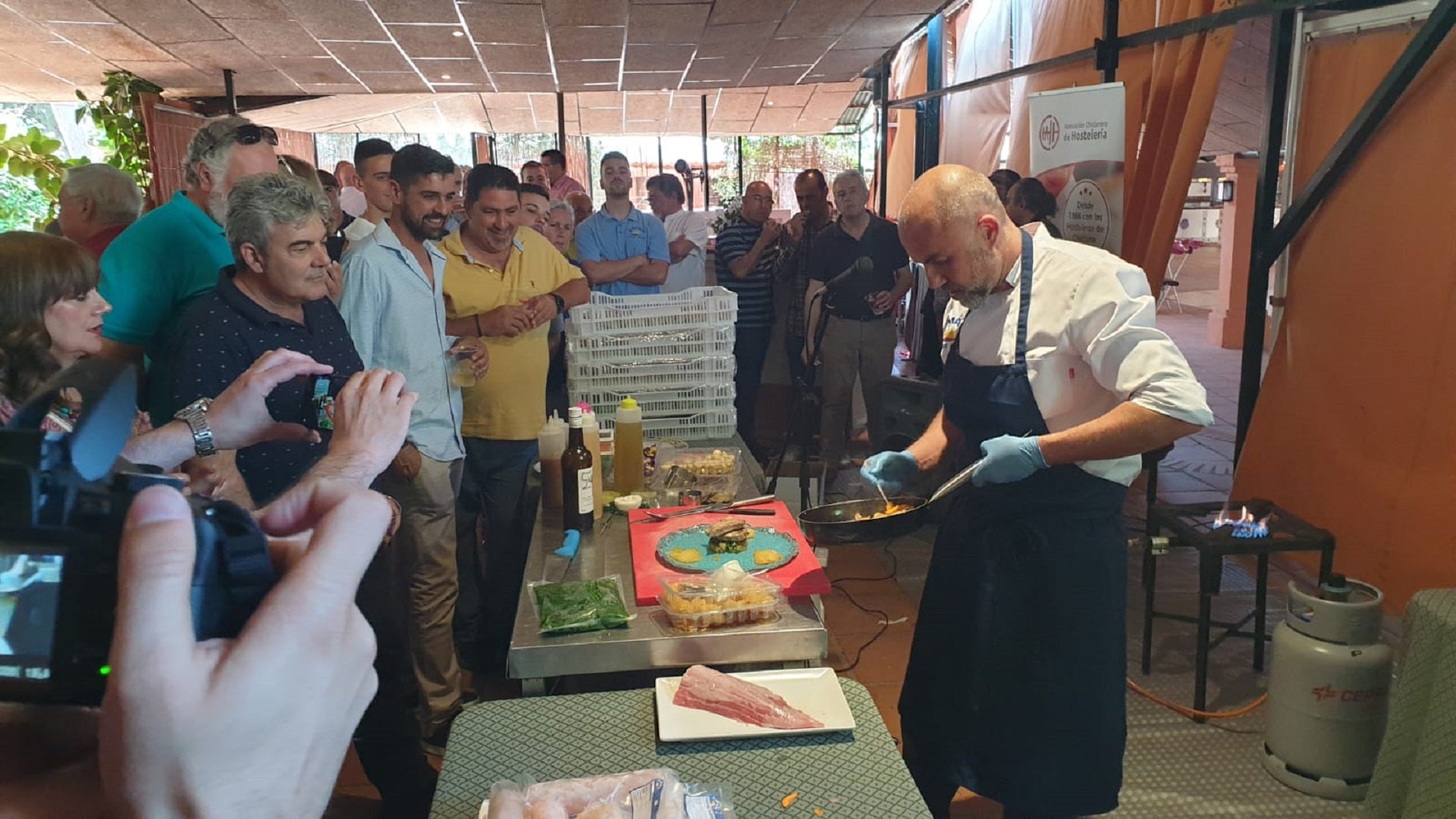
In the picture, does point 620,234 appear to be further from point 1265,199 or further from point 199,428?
point 199,428

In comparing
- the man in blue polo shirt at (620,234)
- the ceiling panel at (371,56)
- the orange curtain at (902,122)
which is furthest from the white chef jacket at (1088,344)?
the ceiling panel at (371,56)

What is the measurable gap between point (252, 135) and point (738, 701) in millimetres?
2172

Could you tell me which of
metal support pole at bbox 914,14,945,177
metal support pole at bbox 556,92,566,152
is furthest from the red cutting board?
metal support pole at bbox 556,92,566,152

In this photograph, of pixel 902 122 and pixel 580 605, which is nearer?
pixel 580 605

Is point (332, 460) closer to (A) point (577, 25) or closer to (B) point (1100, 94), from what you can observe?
(B) point (1100, 94)

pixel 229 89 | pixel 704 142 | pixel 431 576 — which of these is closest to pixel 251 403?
pixel 431 576

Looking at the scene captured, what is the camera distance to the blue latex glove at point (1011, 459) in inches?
76.4

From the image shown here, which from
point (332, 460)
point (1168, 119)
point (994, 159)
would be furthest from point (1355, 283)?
point (332, 460)

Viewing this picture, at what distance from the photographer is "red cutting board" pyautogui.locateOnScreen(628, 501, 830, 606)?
1899 millimetres

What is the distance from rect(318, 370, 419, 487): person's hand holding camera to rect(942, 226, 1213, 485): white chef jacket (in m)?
1.43

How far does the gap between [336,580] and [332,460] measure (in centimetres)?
49

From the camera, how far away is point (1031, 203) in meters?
4.46

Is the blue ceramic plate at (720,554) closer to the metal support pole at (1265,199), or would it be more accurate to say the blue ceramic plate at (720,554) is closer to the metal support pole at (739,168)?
the metal support pole at (1265,199)

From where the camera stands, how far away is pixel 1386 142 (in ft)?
11.0
